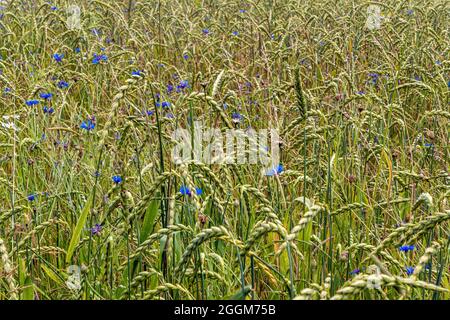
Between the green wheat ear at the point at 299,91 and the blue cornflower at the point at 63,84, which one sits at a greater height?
the blue cornflower at the point at 63,84

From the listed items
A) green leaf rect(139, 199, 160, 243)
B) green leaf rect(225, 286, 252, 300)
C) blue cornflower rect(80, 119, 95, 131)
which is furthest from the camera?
blue cornflower rect(80, 119, 95, 131)

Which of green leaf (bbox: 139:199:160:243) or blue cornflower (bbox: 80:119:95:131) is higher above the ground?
blue cornflower (bbox: 80:119:95:131)

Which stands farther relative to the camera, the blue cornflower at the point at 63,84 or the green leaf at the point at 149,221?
the blue cornflower at the point at 63,84

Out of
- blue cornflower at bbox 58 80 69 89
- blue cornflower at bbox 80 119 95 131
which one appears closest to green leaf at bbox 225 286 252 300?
blue cornflower at bbox 80 119 95 131

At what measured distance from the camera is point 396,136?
3354 mm

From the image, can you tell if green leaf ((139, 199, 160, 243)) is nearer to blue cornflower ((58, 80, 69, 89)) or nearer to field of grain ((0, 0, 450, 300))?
field of grain ((0, 0, 450, 300))

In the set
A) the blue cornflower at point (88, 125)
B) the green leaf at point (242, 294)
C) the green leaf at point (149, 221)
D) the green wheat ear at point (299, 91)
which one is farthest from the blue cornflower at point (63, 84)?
the green leaf at point (242, 294)

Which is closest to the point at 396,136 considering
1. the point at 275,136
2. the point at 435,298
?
the point at 275,136

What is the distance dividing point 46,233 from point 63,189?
253mm

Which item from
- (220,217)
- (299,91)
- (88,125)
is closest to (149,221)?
(220,217)

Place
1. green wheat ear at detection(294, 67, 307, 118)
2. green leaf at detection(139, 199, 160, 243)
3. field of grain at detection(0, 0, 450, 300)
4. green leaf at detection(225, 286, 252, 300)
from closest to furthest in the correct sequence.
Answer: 1. green leaf at detection(225, 286, 252, 300)
2. field of grain at detection(0, 0, 450, 300)
3. green wheat ear at detection(294, 67, 307, 118)
4. green leaf at detection(139, 199, 160, 243)

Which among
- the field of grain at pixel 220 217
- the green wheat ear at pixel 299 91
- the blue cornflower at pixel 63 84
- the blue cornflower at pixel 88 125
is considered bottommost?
the field of grain at pixel 220 217

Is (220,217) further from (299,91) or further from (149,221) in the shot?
(299,91)

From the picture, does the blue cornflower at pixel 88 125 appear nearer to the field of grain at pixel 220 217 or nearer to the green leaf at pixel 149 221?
the field of grain at pixel 220 217
